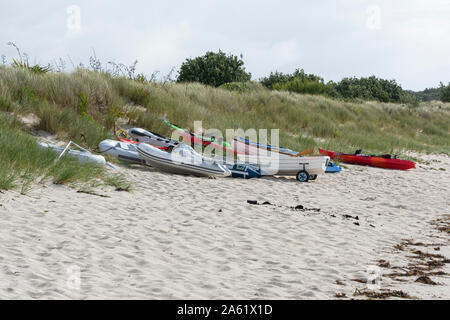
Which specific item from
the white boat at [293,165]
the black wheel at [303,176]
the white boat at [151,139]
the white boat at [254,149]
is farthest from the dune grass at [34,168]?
the white boat at [254,149]

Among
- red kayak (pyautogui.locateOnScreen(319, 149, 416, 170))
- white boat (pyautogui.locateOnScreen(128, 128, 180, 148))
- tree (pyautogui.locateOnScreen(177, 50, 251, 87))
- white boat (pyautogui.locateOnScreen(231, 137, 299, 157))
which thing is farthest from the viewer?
tree (pyautogui.locateOnScreen(177, 50, 251, 87))

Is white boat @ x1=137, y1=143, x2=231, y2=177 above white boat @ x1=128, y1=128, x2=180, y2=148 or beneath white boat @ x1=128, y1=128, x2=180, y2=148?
beneath

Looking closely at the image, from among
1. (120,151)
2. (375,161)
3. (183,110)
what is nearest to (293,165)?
(120,151)

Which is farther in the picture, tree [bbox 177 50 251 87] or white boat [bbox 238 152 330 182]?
tree [bbox 177 50 251 87]

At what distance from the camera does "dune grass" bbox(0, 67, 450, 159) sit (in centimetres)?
1218

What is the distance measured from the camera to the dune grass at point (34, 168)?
23.6 feet

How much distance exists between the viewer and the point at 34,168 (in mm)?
7785

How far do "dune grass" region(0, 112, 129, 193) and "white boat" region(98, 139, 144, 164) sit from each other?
6.42ft

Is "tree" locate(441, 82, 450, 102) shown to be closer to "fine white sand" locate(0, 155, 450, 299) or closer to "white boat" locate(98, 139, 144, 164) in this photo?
"fine white sand" locate(0, 155, 450, 299)

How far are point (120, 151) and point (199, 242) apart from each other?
5.41m

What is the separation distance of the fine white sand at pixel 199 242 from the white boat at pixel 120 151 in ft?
2.32

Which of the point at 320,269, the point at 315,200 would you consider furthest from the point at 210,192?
the point at 320,269

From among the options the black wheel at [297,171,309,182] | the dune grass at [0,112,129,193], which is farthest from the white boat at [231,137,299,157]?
the dune grass at [0,112,129,193]

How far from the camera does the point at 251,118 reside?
19.6 m
